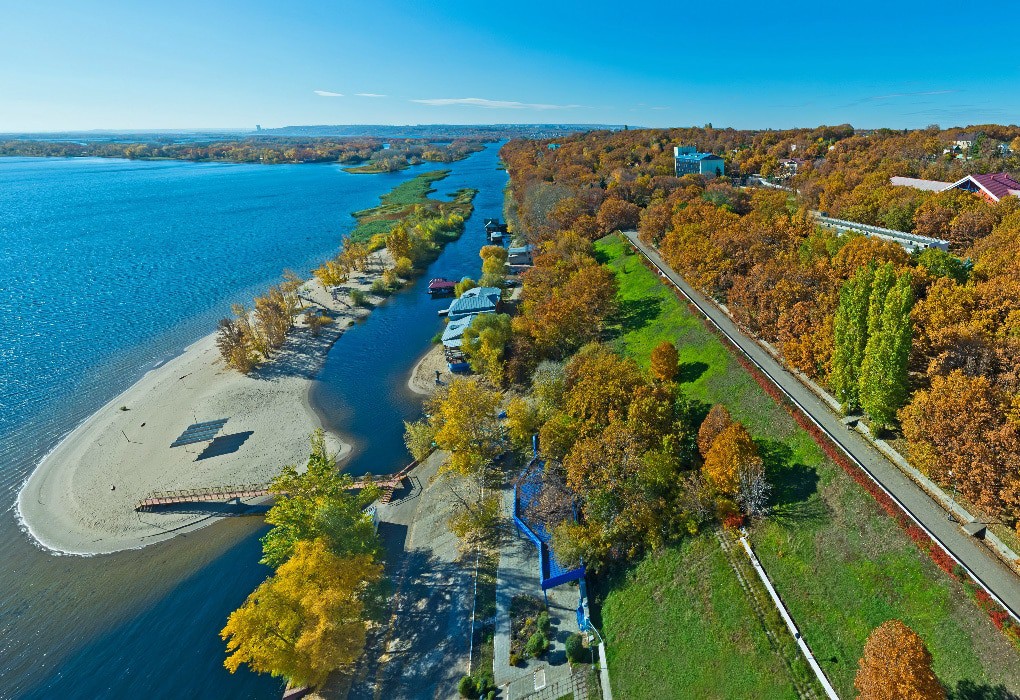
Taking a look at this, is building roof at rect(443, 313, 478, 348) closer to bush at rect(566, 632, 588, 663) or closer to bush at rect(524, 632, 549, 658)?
bush at rect(524, 632, 549, 658)

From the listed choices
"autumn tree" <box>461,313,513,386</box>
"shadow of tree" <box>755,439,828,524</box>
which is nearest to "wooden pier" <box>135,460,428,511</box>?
"autumn tree" <box>461,313,513,386</box>

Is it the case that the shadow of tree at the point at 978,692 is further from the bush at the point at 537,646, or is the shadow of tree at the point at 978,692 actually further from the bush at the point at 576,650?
the bush at the point at 537,646

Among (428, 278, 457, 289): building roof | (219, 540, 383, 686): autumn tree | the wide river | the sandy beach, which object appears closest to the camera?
(219, 540, 383, 686): autumn tree

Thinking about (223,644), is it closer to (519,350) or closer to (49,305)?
(519,350)

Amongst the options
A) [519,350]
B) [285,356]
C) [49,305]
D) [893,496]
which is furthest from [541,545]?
[49,305]

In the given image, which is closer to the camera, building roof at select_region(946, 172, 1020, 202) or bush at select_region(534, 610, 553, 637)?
bush at select_region(534, 610, 553, 637)

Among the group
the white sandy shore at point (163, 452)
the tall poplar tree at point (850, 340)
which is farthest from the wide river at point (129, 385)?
the tall poplar tree at point (850, 340)
